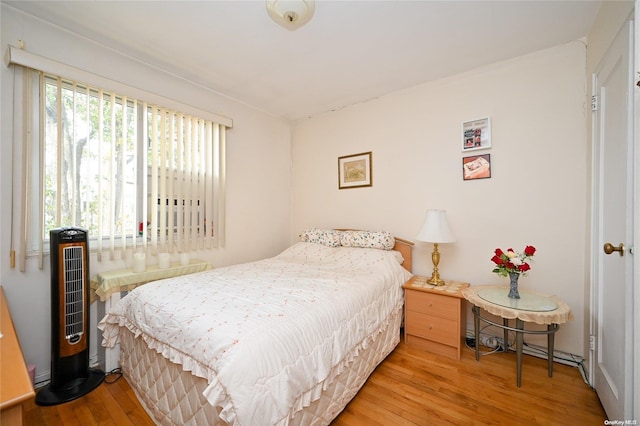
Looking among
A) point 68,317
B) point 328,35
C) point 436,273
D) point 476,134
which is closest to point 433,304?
point 436,273

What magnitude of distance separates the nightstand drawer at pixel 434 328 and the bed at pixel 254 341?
146 mm

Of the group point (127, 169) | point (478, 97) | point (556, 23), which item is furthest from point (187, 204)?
point (556, 23)

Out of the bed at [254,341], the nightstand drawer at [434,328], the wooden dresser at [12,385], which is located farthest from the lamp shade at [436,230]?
the wooden dresser at [12,385]

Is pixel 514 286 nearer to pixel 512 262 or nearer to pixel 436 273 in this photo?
pixel 512 262

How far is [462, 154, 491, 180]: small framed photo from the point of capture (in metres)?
2.32

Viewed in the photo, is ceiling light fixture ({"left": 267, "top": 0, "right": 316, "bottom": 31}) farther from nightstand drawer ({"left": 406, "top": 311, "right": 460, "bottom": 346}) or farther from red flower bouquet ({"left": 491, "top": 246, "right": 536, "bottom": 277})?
nightstand drawer ({"left": 406, "top": 311, "right": 460, "bottom": 346})

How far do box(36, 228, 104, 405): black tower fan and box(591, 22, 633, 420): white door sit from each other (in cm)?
303

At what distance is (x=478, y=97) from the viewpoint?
2.38 metres

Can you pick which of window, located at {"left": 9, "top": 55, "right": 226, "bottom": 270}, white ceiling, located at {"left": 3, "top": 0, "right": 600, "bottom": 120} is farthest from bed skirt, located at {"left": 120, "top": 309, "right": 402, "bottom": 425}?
white ceiling, located at {"left": 3, "top": 0, "right": 600, "bottom": 120}

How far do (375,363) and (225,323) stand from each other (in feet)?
4.21

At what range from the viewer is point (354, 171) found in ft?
10.4

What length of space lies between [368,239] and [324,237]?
584 mm

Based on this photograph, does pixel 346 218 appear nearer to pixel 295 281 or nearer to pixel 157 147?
pixel 295 281

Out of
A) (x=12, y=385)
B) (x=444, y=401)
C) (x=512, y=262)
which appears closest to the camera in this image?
(x=12, y=385)
